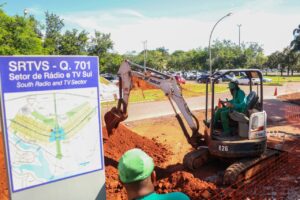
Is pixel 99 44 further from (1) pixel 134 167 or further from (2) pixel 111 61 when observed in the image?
(1) pixel 134 167

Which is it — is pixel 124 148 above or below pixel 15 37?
below

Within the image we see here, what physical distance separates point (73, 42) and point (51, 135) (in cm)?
3797

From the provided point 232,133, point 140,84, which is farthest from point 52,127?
point 232,133

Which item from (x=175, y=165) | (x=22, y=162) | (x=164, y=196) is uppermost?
(x=164, y=196)

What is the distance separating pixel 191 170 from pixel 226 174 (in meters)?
1.40

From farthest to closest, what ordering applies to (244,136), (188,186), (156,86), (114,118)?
(114,118) → (156,86) → (244,136) → (188,186)

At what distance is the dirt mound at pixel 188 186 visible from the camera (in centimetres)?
701

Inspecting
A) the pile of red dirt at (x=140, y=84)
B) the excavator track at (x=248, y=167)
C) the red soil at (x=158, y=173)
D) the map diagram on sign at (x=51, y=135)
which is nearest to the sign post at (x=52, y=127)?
the map diagram on sign at (x=51, y=135)

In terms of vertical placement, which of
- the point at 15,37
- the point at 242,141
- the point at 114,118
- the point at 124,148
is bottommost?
the point at 124,148

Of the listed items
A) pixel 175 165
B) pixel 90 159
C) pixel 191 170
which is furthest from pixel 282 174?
pixel 90 159

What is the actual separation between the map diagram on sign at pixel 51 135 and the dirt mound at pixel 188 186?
3094 mm

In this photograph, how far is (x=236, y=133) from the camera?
8.38m

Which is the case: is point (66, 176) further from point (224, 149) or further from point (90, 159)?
point (224, 149)

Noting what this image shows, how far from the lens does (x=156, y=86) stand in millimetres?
8570
